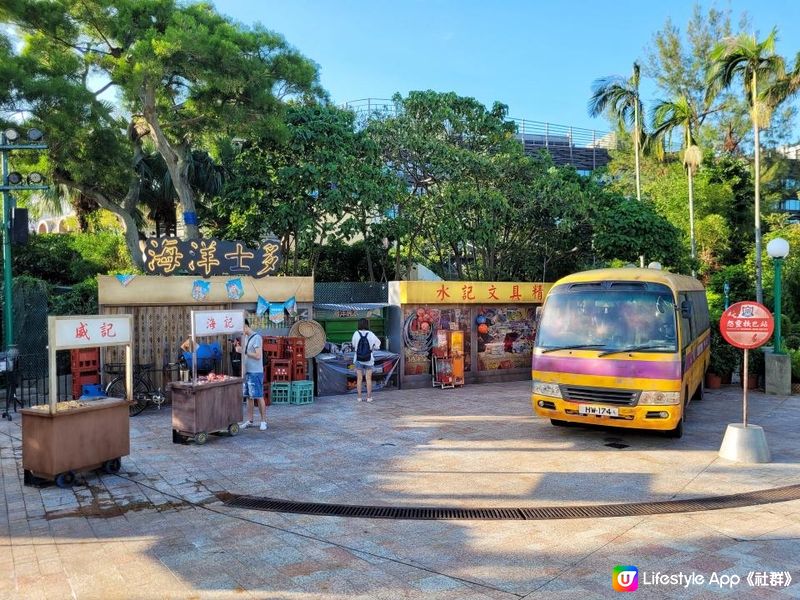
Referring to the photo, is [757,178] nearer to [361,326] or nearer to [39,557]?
[361,326]

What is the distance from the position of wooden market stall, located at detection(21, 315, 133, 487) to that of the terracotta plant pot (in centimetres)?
1272

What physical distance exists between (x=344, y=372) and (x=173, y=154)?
7718mm

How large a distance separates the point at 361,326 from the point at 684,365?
252 inches

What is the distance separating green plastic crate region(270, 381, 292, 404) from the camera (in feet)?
40.6

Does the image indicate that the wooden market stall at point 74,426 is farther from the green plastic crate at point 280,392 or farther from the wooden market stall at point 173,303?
the green plastic crate at point 280,392

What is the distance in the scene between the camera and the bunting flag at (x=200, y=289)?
12320mm

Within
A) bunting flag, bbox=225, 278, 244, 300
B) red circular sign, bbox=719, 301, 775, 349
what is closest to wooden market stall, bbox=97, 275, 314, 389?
bunting flag, bbox=225, 278, 244, 300

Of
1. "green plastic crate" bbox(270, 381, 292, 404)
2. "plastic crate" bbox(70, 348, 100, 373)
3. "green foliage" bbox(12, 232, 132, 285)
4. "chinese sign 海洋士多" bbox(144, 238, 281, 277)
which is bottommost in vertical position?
"green plastic crate" bbox(270, 381, 292, 404)

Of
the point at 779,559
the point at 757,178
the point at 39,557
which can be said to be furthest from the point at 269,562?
the point at 757,178

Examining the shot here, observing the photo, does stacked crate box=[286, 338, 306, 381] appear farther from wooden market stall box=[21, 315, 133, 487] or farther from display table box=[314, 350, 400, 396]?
wooden market stall box=[21, 315, 133, 487]

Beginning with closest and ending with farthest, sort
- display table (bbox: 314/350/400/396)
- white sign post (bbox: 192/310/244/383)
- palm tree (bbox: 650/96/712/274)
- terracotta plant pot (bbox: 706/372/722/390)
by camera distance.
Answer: white sign post (bbox: 192/310/244/383) → display table (bbox: 314/350/400/396) → terracotta plant pot (bbox: 706/372/722/390) → palm tree (bbox: 650/96/712/274)

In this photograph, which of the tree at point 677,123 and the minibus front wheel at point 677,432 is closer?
the minibus front wheel at point 677,432

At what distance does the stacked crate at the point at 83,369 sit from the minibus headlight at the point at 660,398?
9.59 m

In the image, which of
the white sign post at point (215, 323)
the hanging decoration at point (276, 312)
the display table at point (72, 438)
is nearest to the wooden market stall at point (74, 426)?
the display table at point (72, 438)
